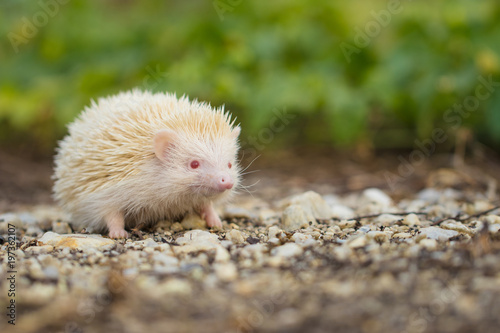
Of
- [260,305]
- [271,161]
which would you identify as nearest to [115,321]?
[260,305]

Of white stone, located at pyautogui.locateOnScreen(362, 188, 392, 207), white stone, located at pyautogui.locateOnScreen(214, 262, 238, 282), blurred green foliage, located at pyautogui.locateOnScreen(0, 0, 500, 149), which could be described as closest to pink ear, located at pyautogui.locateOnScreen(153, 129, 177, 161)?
white stone, located at pyautogui.locateOnScreen(214, 262, 238, 282)

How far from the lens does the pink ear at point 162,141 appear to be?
15.8ft

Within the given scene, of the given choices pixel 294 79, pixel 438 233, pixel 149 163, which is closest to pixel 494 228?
pixel 438 233

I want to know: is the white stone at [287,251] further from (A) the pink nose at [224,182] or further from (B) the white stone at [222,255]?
(A) the pink nose at [224,182]

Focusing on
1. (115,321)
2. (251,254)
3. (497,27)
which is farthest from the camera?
(497,27)

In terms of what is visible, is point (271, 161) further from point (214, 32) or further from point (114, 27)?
point (114, 27)

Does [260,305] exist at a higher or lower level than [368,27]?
lower

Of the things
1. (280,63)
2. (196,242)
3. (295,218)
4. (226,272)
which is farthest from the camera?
(280,63)

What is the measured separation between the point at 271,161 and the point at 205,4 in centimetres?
379

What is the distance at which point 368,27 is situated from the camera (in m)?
10.1

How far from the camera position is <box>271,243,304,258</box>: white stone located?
150 inches

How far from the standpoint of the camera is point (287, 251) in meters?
3.84

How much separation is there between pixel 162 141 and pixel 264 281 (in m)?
2.00

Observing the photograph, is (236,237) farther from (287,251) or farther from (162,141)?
(162,141)
